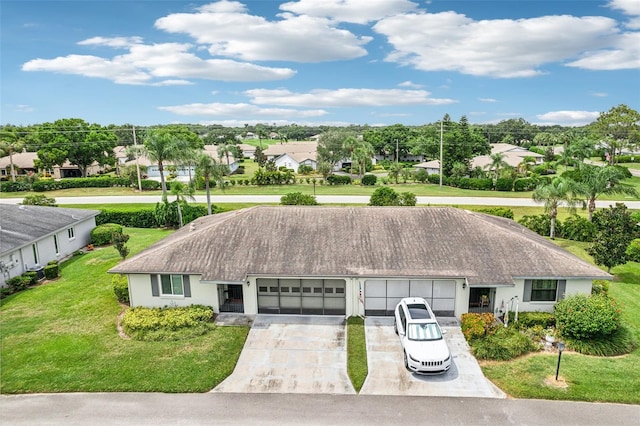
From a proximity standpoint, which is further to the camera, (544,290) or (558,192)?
(558,192)

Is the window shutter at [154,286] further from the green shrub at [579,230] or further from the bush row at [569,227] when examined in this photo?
the green shrub at [579,230]

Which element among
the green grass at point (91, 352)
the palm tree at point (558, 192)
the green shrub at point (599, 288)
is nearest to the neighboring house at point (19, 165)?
the green grass at point (91, 352)

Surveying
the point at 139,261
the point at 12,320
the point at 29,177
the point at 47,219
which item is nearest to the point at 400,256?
the point at 139,261

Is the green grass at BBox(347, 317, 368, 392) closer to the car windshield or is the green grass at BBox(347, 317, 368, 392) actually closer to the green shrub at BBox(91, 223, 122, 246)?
the car windshield

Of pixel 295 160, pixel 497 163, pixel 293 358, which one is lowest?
pixel 293 358

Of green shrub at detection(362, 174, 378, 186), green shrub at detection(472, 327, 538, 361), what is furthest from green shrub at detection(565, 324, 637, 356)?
green shrub at detection(362, 174, 378, 186)

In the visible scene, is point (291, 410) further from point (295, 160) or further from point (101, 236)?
point (295, 160)

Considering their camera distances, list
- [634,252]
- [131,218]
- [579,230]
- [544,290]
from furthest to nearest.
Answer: [131,218] → [579,230] → [634,252] → [544,290]

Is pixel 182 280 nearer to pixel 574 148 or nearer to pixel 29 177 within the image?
pixel 29 177

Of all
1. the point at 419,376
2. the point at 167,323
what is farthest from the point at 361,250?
the point at 167,323
